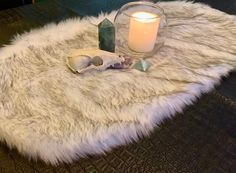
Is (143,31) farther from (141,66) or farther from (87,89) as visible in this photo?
(87,89)

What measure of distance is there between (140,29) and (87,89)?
0.93 feet

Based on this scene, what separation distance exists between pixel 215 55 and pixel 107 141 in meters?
0.54

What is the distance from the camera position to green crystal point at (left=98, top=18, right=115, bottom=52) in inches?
37.9

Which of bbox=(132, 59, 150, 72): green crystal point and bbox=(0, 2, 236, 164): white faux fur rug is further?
bbox=(132, 59, 150, 72): green crystal point

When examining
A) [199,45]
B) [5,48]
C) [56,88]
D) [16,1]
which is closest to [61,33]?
[5,48]

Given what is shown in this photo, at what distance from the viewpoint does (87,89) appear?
86 centimetres

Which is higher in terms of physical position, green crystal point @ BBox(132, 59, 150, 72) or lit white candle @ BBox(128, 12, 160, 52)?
Answer: lit white candle @ BBox(128, 12, 160, 52)

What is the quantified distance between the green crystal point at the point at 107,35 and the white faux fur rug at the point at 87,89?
0.10m

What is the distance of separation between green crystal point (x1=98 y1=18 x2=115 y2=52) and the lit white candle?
82mm

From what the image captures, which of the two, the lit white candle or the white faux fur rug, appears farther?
the lit white candle

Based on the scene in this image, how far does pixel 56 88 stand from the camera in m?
0.86

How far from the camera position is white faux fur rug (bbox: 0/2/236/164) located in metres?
0.73

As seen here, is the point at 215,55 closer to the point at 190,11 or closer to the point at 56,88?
the point at 190,11

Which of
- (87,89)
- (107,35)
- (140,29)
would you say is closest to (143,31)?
(140,29)
